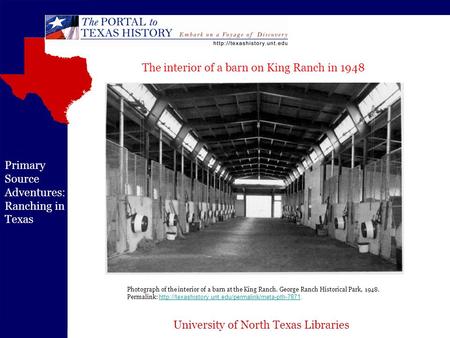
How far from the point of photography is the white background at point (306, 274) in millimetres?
5726

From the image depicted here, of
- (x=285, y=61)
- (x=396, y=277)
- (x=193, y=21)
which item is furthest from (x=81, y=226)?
(x=396, y=277)

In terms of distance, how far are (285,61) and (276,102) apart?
11556mm

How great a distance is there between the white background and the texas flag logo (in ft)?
0.36

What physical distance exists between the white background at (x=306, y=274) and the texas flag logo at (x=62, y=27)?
11 cm

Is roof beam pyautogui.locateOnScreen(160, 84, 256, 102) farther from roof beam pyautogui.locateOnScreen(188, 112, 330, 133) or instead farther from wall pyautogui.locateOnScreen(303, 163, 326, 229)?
wall pyautogui.locateOnScreen(303, 163, 326, 229)

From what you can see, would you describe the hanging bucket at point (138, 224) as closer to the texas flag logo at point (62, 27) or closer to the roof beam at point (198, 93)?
the roof beam at point (198, 93)

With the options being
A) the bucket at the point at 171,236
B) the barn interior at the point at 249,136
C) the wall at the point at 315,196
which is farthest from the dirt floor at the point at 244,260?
the wall at the point at 315,196

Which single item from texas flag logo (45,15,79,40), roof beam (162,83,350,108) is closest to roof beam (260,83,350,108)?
roof beam (162,83,350,108)

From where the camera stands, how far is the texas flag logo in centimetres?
563

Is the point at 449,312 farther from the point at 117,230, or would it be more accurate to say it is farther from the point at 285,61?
the point at 117,230

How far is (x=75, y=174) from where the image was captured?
5.81 metres

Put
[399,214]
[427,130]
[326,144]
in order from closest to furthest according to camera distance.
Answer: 1. [427,130]
2. [399,214]
3. [326,144]

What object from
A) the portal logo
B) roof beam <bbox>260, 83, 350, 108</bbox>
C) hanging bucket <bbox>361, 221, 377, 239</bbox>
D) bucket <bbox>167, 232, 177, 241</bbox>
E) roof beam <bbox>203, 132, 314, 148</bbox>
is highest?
roof beam <bbox>260, 83, 350, 108</bbox>

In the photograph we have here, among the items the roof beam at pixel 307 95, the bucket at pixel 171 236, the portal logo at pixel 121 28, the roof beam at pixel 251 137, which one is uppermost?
the roof beam at pixel 307 95
